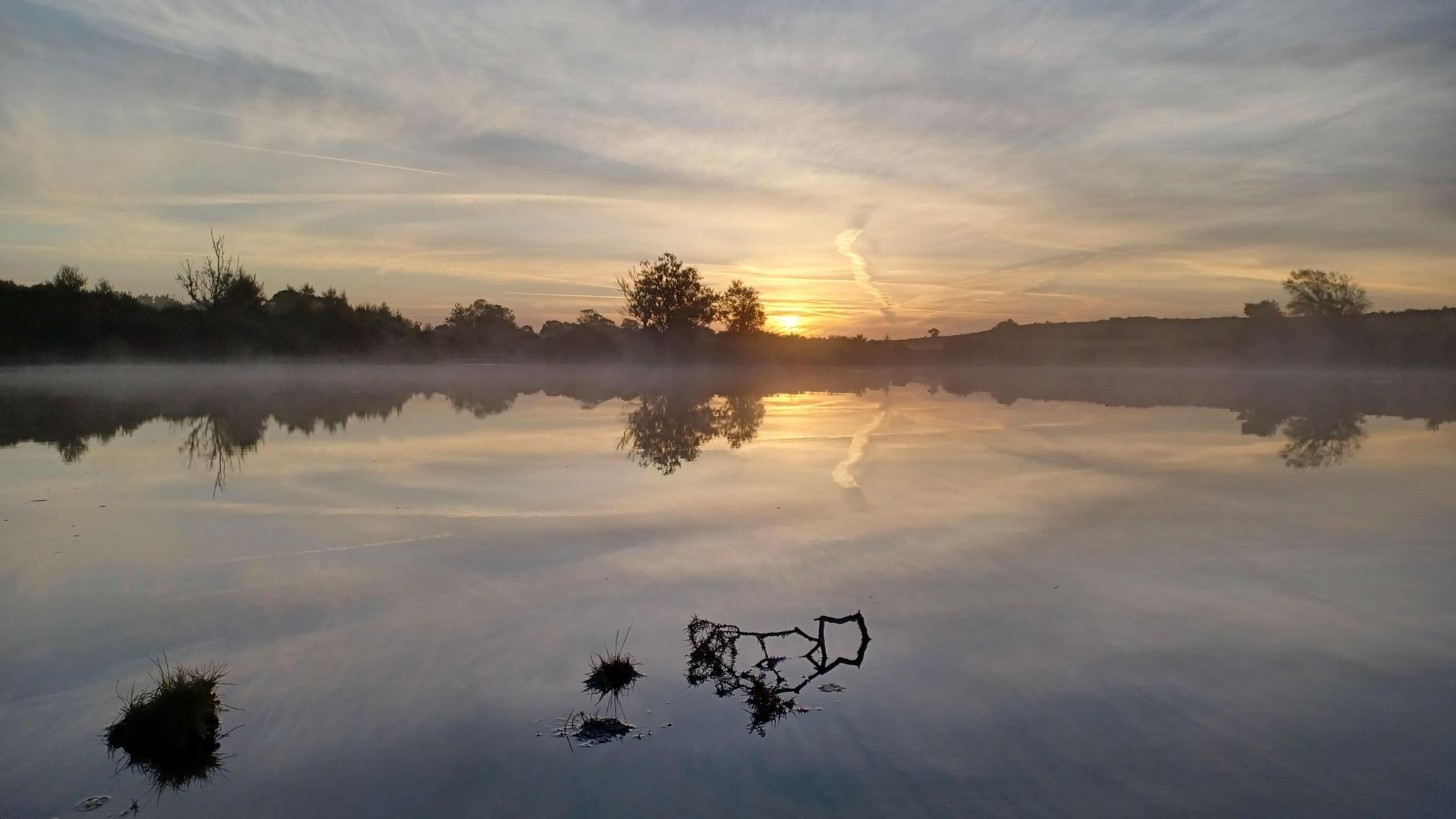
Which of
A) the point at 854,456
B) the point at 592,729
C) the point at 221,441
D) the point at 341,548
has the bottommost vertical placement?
the point at 592,729

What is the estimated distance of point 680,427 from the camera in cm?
2012

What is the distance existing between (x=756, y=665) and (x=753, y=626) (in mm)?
667

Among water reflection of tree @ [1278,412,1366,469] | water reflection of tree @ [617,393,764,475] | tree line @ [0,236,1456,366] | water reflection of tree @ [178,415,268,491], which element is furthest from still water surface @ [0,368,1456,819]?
tree line @ [0,236,1456,366]

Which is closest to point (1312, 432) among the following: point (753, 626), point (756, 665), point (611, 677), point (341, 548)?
point (753, 626)

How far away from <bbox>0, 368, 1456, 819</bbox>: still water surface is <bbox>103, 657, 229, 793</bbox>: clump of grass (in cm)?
11

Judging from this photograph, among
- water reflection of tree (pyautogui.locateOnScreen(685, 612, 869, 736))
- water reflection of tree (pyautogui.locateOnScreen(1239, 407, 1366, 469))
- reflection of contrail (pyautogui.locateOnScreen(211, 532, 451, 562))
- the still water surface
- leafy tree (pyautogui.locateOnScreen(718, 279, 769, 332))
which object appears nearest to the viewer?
the still water surface

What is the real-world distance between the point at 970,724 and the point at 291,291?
70.4 m

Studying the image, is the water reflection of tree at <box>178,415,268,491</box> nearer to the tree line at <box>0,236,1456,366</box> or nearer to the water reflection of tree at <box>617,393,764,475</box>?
the water reflection of tree at <box>617,393,764,475</box>

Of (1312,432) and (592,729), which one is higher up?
(1312,432)

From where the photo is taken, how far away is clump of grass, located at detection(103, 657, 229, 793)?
13.2ft

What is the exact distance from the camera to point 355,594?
6.66 meters

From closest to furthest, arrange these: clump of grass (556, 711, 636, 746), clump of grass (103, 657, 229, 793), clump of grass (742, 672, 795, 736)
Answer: clump of grass (103, 657, 229, 793) < clump of grass (556, 711, 636, 746) < clump of grass (742, 672, 795, 736)

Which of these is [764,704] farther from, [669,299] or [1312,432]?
[669,299]

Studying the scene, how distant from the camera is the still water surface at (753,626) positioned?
3.88m
